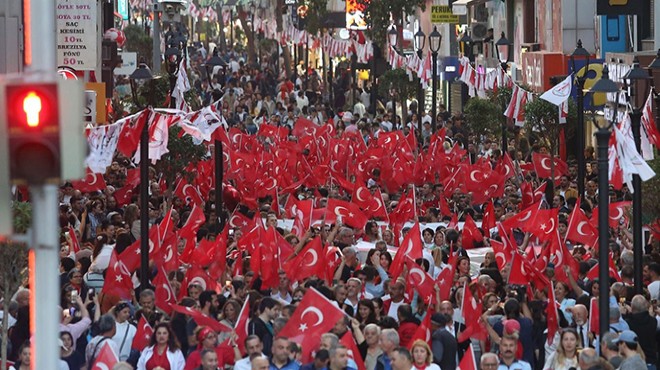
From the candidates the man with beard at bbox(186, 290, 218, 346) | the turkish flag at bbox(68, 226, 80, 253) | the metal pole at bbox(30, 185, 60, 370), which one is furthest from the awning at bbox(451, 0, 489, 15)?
the metal pole at bbox(30, 185, 60, 370)

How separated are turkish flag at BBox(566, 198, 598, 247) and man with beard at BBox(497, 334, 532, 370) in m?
7.10

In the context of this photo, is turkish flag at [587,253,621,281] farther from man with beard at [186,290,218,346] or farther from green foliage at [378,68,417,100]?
green foliage at [378,68,417,100]

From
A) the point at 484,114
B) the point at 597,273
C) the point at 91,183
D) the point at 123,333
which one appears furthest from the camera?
the point at 484,114

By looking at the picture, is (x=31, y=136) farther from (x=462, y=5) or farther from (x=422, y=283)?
(x=462, y=5)

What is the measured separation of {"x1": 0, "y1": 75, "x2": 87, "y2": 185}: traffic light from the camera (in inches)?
370

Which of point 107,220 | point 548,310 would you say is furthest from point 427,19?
point 548,310

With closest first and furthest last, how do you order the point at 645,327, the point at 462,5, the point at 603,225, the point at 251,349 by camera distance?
the point at 251,349
the point at 603,225
the point at 645,327
the point at 462,5

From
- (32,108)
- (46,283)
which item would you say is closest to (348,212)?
(46,283)

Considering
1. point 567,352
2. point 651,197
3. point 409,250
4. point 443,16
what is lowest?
point 567,352

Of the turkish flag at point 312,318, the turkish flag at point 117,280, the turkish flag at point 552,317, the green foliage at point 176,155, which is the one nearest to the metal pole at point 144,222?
the turkish flag at point 117,280

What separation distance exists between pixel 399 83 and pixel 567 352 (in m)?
34.9

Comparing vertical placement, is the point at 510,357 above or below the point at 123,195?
below

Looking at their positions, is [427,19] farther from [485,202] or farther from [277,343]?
[277,343]

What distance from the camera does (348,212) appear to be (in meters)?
24.1
